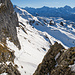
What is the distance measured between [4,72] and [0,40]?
8306 mm

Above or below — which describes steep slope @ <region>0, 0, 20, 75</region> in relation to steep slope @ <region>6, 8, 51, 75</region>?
above

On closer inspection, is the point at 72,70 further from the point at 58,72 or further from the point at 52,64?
the point at 52,64

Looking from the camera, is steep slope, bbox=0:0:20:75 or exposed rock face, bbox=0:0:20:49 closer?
steep slope, bbox=0:0:20:75

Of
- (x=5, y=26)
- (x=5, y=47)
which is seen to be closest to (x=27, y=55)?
(x=5, y=47)

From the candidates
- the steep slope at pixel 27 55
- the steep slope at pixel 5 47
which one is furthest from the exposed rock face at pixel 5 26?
Result: the steep slope at pixel 27 55

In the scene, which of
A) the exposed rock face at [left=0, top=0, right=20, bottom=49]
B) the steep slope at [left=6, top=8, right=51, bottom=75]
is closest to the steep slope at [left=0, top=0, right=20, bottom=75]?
the exposed rock face at [left=0, top=0, right=20, bottom=49]

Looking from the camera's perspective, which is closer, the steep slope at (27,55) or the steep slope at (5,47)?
the steep slope at (5,47)

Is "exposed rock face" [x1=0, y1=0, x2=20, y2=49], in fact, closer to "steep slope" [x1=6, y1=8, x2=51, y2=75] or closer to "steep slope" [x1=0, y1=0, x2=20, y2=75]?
"steep slope" [x1=0, y1=0, x2=20, y2=75]

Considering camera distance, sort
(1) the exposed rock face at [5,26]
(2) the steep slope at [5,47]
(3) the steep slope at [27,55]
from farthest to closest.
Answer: (1) the exposed rock face at [5,26], (3) the steep slope at [27,55], (2) the steep slope at [5,47]

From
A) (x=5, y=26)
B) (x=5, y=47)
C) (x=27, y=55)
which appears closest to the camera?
(x=5, y=47)

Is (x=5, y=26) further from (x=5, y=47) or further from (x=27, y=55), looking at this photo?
(x=27, y=55)

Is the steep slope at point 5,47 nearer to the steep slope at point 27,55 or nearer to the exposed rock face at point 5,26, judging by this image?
the exposed rock face at point 5,26

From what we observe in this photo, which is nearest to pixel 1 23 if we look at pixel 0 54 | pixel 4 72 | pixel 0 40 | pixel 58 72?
pixel 0 40

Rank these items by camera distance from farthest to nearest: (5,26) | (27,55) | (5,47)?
(27,55)
(5,26)
(5,47)
